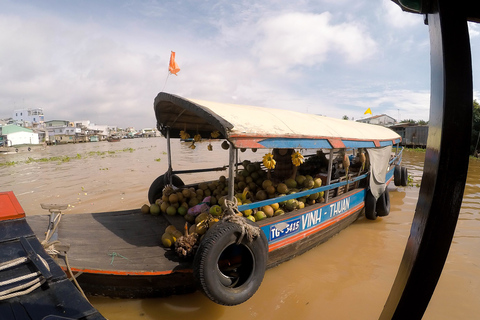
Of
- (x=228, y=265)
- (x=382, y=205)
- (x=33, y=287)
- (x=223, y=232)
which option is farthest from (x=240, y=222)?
(x=382, y=205)

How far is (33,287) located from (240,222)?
1947 mm

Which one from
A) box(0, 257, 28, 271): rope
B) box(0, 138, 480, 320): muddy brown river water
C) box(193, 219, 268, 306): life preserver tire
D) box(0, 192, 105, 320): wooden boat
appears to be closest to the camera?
box(0, 192, 105, 320): wooden boat

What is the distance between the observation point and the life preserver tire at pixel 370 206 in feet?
18.9

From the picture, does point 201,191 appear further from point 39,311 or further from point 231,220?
point 39,311

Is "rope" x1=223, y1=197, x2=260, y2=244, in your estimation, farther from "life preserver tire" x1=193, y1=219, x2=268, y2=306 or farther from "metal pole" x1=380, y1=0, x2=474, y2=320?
"metal pole" x1=380, y1=0, x2=474, y2=320

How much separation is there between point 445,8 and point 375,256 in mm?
4922

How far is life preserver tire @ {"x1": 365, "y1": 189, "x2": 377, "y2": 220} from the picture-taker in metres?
5.76

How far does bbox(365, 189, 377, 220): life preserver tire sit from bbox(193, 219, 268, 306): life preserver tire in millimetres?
3797

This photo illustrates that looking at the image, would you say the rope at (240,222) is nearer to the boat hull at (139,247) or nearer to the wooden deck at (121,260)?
the boat hull at (139,247)

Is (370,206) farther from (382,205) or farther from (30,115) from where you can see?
(30,115)

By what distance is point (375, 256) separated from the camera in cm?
456

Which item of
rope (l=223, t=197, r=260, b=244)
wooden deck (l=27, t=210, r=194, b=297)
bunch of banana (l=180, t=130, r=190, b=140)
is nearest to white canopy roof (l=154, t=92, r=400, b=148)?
bunch of banana (l=180, t=130, r=190, b=140)

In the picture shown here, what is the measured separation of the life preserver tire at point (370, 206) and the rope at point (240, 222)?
3965 millimetres

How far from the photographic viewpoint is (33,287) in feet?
4.77
